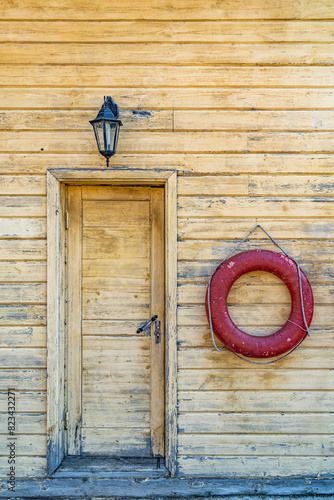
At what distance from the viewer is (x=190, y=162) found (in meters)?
2.23

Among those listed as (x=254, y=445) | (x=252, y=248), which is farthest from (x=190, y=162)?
(x=254, y=445)

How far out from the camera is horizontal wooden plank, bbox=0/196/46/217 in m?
2.23

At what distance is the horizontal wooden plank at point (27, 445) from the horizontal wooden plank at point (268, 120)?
211 centimetres

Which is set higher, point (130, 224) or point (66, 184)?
point (66, 184)

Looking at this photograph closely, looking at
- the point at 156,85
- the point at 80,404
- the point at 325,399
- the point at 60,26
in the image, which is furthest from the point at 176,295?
the point at 60,26

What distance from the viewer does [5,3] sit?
2213 mm

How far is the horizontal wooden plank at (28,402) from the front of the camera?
2.20m

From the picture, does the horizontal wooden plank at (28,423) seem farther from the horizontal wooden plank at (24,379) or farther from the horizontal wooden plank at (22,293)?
the horizontal wooden plank at (22,293)

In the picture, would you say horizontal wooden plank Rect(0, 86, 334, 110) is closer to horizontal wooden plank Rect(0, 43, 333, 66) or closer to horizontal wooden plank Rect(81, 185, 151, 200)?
horizontal wooden plank Rect(0, 43, 333, 66)

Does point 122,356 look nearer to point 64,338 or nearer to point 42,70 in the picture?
point 64,338

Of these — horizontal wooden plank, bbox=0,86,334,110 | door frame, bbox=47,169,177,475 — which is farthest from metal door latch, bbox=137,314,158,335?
horizontal wooden plank, bbox=0,86,334,110

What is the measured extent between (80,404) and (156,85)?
2.09 m

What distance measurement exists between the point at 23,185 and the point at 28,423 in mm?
1472

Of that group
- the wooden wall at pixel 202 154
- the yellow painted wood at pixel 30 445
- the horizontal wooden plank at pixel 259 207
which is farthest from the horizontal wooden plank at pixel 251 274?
the yellow painted wood at pixel 30 445
